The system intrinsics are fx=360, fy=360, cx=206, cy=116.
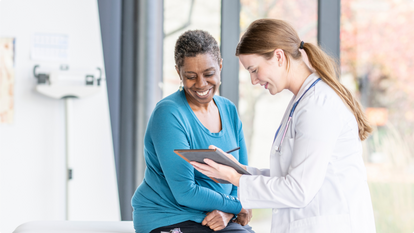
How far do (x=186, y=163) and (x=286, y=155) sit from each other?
412 millimetres

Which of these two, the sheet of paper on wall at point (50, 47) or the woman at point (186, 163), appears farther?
the sheet of paper on wall at point (50, 47)

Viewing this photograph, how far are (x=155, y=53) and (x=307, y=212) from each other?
179cm

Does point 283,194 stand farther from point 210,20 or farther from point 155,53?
point 210,20

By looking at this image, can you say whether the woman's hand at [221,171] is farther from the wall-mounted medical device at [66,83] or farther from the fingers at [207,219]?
the wall-mounted medical device at [66,83]

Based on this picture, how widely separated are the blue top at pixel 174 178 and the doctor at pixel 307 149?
21 cm

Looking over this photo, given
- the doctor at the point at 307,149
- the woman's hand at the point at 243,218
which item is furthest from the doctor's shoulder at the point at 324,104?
the woman's hand at the point at 243,218

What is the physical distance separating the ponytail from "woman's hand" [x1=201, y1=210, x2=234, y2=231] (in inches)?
24.0

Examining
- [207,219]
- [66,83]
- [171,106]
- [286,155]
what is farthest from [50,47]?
[286,155]

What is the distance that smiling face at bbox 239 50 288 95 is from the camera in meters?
1.13

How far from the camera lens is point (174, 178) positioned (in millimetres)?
1328

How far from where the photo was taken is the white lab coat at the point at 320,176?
0.99 meters

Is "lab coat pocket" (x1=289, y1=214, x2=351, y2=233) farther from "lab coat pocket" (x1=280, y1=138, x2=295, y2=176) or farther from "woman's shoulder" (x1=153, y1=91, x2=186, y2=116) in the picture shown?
"woman's shoulder" (x1=153, y1=91, x2=186, y2=116)

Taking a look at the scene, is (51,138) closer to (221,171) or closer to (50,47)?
(50,47)

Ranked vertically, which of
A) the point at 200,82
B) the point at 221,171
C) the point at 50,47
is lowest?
the point at 221,171
